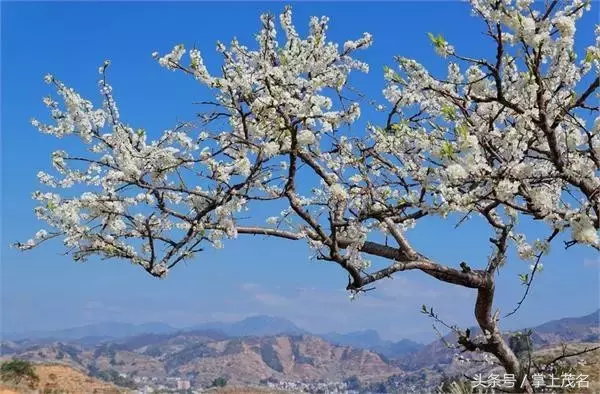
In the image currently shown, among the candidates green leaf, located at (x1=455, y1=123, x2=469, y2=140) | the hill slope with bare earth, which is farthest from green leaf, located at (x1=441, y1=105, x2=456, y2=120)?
the hill slope with bare earth

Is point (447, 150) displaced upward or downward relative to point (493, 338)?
upward

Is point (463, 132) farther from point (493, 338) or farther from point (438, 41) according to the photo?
point (493, 338)

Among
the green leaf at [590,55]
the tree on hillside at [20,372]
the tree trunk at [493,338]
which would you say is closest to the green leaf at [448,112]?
the green leaf at [590,55]

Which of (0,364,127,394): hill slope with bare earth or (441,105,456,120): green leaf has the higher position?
(441,105,456,120): green leaf

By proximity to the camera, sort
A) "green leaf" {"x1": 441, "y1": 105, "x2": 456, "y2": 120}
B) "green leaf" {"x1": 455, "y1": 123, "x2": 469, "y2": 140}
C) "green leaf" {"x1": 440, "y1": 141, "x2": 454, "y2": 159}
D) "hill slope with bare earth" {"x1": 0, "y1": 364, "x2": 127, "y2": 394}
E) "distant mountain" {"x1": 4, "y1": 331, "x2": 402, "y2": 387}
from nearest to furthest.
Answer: "green leaf" {"x1": 440, "y1": 141, "x2": 454, "y2": 159} < "green leaf" {"x1": 455, "y1": 123, "x2": 469, "y2": 140} < "green leaf" {"x1": 441, "y1": 105, "x2": 456, "y2": 120} < "hill slope with bare earth" {"x1": 0, "y1": 364, "x2": 127, "y2": 394} < "distant mountain" {"x1": 4, "y1": 331, "x2": 402, "y2": 387}

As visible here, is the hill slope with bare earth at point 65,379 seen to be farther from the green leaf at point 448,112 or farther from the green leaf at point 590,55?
the green leaf at point 590,55

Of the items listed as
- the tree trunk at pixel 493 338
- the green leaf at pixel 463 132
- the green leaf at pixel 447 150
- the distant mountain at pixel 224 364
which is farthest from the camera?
the distant mountain at pixel 224 364

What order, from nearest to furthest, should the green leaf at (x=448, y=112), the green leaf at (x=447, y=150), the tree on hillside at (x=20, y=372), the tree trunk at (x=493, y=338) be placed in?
the green leaf at (x=447, y=150) < the green leaf at (x=448, y=112) < the tree trunk at (x=493, y=338) < the tree on hillside at (x=20, y=372)

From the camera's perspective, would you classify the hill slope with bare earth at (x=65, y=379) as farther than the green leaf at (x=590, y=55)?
Yes

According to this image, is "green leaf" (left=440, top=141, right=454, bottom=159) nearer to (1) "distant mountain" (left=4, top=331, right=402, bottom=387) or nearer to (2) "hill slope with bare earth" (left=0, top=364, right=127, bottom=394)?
(2) "hill slope with bare earth" (left=0, top=364, right=127, bottom=394)

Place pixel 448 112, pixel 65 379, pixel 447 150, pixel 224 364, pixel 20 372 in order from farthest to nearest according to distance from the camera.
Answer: pixel 224 364 → pixel 65 379 → pixel 20 372 → pixel 448 112 → pixel 447 150

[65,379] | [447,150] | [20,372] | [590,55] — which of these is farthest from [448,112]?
[65,379]

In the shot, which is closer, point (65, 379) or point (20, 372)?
point (20, 372)

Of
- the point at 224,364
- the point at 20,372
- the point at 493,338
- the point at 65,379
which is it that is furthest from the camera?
the point at 224,364
